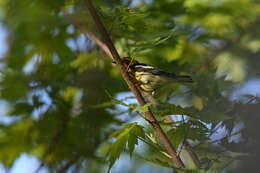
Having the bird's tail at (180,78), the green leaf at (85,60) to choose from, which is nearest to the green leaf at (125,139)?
the bird's tail at (180,78)

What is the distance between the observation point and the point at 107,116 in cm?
288

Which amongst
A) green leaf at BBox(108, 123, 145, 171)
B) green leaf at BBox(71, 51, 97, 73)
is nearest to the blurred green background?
green leaf at BBox(71, 51, 97, 73)

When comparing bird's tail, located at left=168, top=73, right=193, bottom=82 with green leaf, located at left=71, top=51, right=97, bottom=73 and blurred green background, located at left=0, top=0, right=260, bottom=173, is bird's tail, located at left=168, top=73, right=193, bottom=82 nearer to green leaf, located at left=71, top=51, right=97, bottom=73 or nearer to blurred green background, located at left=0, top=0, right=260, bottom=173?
blurred green background, located at left=0, top=0, right=260, bottom=173

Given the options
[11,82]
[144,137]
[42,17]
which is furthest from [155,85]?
[11,82]

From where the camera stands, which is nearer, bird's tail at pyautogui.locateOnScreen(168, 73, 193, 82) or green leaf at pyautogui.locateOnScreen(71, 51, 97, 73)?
bird's tail at pyautogui.locateOnScreen(168, 73, 193, 82)

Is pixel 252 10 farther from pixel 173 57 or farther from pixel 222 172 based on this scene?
pixel 222 172

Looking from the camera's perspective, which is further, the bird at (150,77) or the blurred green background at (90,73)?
the blurred green background at (90,73)

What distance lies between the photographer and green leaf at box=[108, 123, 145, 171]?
63.2 inches

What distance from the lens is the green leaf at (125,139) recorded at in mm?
1605

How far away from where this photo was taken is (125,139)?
1.63m

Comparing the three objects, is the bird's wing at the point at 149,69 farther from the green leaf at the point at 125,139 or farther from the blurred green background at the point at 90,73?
the green leaf at the point at 125,139

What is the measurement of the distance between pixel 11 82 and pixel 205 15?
161 cm

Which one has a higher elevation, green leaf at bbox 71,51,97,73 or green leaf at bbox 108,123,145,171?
green leaf at bbox 108,123,145,171

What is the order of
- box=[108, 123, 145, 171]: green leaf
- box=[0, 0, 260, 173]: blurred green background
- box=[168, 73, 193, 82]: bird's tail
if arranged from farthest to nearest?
box=[0, 0, 260, 173]: blurred green background, box=[168, 73, 193, 82]: bird's tail, box=[108, 123, 145, 171]: green leaf
